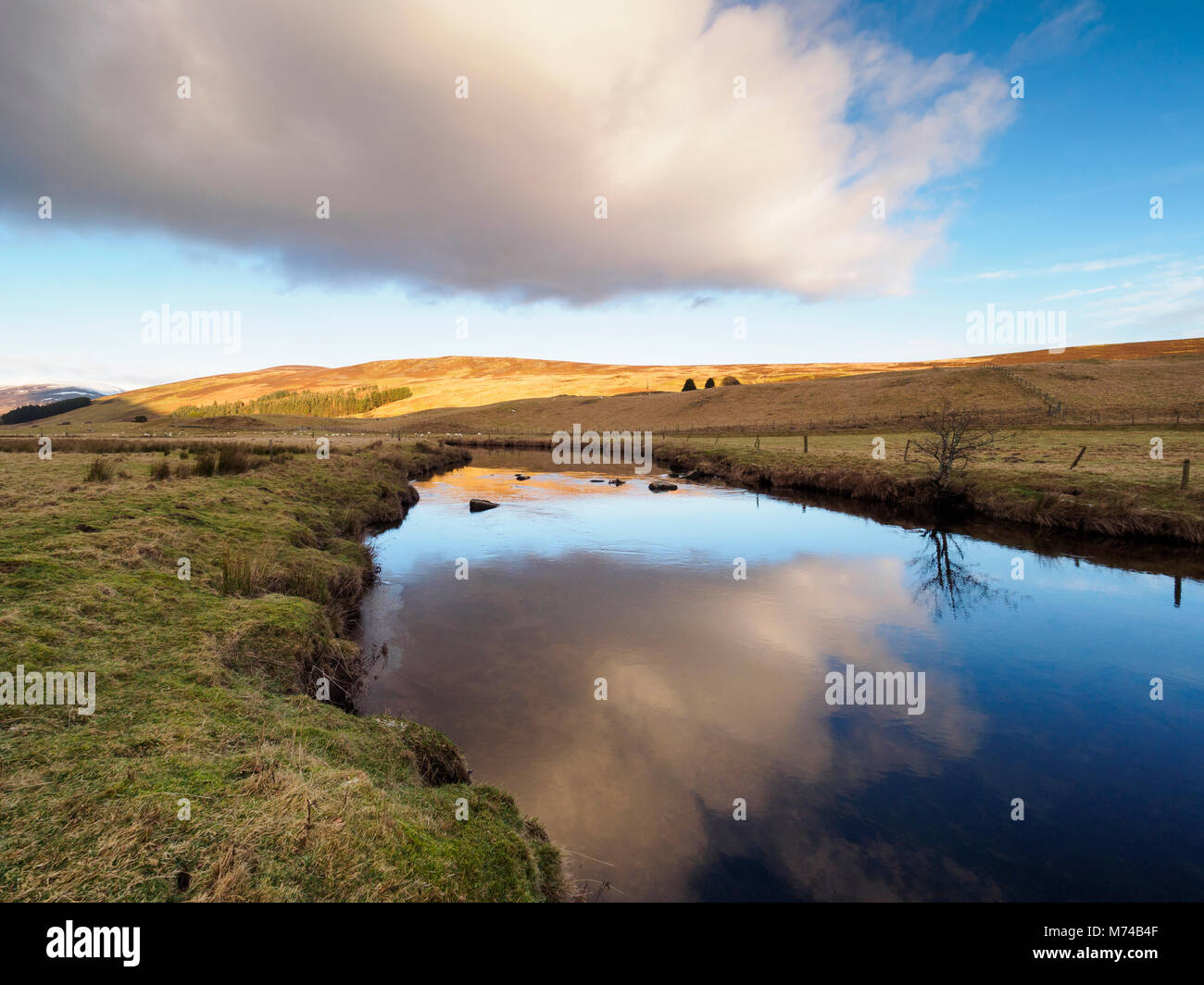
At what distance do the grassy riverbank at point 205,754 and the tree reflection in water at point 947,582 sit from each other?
15.1m

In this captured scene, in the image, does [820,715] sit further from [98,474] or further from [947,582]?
[98,474]

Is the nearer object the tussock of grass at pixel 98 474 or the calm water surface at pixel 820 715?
the calm water surface at pixel 820 715

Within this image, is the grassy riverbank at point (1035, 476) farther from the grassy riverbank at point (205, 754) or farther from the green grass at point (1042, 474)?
the grassy riverbank at point (205, 754)

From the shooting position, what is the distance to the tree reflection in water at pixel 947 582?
1692 centimetres

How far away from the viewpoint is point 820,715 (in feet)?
35.9

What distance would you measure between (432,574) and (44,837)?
1549 cm

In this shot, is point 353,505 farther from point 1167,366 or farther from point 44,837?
point 1167,366

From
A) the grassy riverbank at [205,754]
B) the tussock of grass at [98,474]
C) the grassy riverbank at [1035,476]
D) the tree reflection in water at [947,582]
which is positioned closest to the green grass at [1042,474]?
the grassy riverbank at [1035,476]

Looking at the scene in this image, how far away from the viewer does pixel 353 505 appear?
26.1m

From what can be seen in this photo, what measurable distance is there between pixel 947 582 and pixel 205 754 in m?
20.4

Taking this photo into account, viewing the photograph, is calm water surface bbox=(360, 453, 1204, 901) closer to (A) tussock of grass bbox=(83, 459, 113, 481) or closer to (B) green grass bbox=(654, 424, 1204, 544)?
(B) green grass bbox=(654, 424, 1204, 544)

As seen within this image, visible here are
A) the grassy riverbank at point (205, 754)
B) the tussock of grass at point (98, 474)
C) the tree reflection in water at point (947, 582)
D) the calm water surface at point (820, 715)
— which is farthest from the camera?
the tussock of grass at point (98, 474)

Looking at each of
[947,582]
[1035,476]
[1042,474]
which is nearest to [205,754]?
[947,582]
